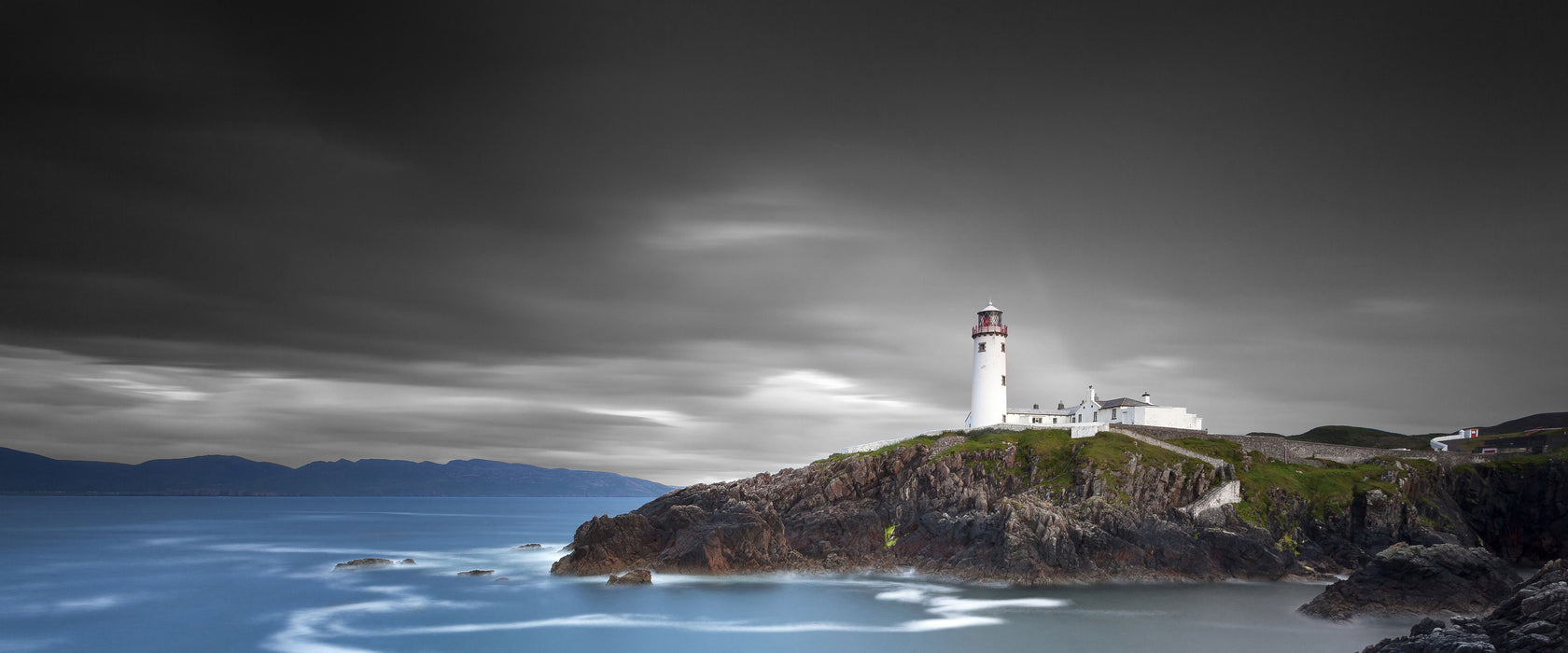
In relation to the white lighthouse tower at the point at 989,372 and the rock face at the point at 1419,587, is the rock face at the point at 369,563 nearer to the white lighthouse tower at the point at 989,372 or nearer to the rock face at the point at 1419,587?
the white lighthouse tower at the point at 989,372

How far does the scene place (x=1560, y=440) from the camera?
169ft

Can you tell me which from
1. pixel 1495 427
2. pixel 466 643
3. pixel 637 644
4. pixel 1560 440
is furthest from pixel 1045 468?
pixel 1495 427

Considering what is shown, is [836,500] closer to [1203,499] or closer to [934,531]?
[934,531]

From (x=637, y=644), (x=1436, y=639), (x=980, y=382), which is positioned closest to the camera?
(x=1436, y=639)

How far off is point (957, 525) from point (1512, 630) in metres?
24.8

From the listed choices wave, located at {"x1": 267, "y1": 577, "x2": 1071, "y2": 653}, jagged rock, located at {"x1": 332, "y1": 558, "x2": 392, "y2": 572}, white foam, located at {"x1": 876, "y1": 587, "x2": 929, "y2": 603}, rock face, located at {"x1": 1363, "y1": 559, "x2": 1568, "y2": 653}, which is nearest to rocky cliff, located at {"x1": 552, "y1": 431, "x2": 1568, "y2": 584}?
white foam, located at {"x1": 876, "y1": 587, "x2": 929, "y2": 603}

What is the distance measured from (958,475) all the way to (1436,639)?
88.8 ft

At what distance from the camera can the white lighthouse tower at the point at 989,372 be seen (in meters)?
57.3

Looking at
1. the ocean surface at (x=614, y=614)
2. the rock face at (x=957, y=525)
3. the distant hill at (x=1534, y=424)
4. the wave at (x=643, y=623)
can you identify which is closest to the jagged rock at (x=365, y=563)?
the ocean surface at (x=614, y=614)

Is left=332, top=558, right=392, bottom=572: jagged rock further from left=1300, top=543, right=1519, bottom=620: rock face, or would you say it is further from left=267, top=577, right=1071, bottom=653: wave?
left=1300, top=543, right=1519, bottom=620: rock face

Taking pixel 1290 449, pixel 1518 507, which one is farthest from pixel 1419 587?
pixel 1518 507

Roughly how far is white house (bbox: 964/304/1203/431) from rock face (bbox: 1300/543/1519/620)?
24.2 meters

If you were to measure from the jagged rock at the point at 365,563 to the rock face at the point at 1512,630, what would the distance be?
49.0m

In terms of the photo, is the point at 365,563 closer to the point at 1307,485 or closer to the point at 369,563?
the point at 369,563
